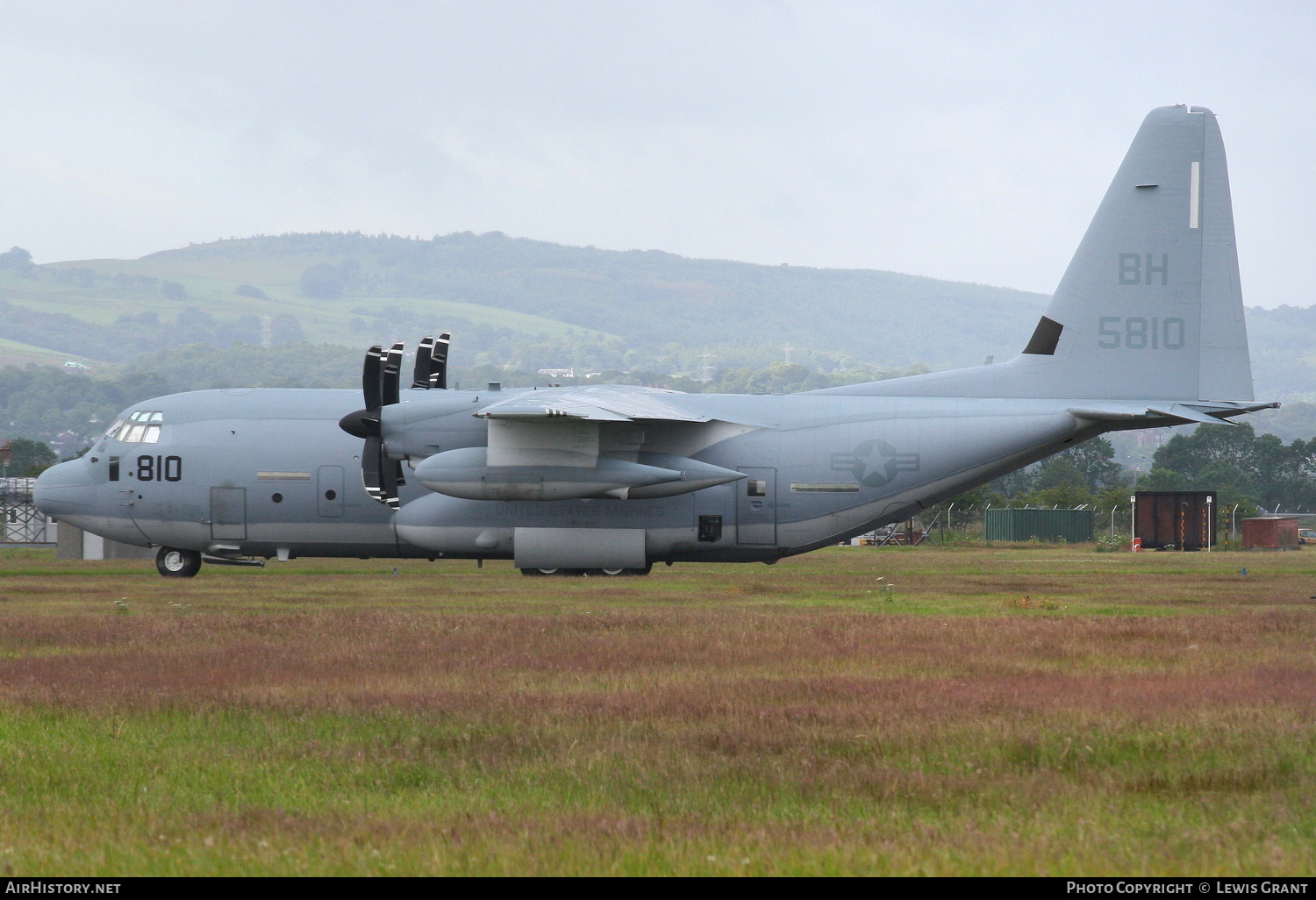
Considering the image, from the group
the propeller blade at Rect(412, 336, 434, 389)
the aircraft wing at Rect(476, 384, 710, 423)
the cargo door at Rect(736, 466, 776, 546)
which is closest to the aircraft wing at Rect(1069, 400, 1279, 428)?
the cargo door at Rect(736, 466, 776, 546)

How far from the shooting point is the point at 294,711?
43.0ft

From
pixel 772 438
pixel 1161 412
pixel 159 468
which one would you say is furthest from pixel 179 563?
pixel 1161 412

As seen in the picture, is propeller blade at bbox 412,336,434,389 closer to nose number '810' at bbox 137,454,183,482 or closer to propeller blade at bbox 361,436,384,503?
propeller blade at bbox 361,436,384,503

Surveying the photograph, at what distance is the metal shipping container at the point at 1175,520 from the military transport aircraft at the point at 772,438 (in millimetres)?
31723

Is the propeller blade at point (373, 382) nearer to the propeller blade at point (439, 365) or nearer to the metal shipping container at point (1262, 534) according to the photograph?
the propeller blade at point (439, 365)

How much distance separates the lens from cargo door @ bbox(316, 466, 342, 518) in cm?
3042

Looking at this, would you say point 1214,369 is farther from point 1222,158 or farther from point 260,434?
point 260,434

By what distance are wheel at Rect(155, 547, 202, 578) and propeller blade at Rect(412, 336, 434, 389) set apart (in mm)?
7251

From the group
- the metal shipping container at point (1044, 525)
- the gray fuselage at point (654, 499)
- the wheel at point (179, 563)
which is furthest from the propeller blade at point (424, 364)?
the metal shipping container at point (1044, 525)

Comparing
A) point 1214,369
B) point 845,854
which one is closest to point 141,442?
point 1214,369

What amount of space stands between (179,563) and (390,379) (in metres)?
8.16

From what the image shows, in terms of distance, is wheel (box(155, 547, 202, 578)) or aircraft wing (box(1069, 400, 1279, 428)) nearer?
aircraft wing (box(1069, 400, 1279, 428))

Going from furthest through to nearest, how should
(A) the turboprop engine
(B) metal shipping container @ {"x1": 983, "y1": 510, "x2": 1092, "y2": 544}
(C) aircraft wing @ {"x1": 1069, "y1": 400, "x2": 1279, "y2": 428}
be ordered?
1. (B) metal shipping container @ {"x1": 983, "y1": 510, "x2": 1092, "y2": 544}
2. (C) aircraft wing @ {"x1": 1069, "y1": 400, "x2": 1279, "y2": 428}
3. (A) the turboprop engine
